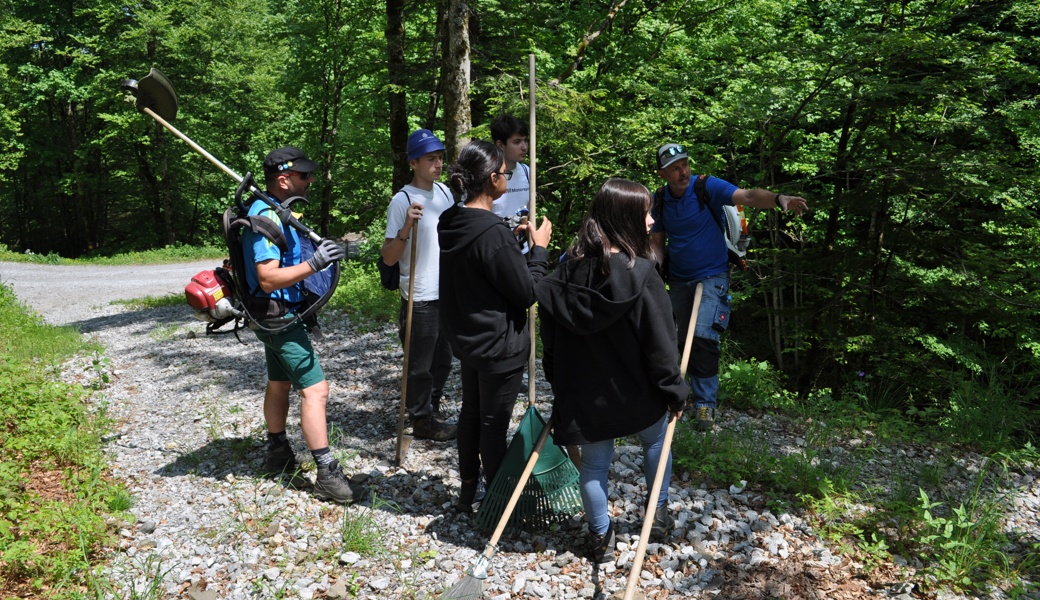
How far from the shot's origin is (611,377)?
312cm

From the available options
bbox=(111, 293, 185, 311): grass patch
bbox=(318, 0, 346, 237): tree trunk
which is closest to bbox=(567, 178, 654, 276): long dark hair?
bbox=(111, 293, 185, 311): grass patch

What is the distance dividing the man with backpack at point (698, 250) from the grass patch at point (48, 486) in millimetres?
3830

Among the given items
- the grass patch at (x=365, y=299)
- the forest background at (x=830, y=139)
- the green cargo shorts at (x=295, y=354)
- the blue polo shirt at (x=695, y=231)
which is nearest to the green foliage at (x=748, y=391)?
the forest background at (x=830, y=139)

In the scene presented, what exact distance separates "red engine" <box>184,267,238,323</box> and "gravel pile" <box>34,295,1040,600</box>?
1.19 metres

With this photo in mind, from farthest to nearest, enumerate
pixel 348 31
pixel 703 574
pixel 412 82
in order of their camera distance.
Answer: pixel 348 31 → pixel 412 82 → pixel 703 574

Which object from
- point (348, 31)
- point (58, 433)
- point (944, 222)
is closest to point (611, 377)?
point (58, 433)

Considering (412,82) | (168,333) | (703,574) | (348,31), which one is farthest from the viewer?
(348,31)

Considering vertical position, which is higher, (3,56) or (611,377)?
(3,56)

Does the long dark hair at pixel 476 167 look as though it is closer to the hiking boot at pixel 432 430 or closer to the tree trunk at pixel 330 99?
the hiking boot at pixel 432 430

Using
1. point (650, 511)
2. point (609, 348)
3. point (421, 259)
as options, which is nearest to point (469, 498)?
point (650, 511)

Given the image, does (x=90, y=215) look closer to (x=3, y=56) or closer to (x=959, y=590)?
(x=3, y=56)

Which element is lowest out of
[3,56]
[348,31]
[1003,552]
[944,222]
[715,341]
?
[1003,552]

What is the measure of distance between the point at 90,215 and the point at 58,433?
27.1m

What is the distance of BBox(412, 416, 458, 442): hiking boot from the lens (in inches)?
195
